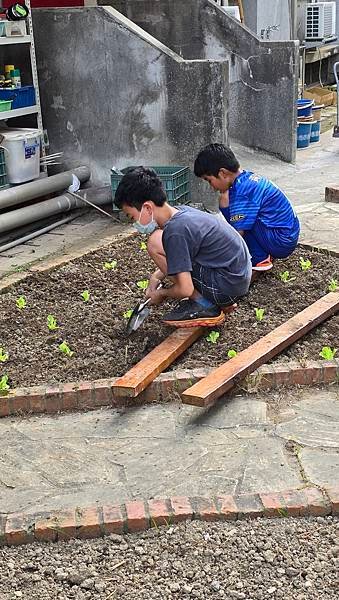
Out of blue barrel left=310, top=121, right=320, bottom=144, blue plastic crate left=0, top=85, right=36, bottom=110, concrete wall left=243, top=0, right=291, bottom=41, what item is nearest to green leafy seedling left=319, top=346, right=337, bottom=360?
blue plastic crate left=0, top=85, right=36, bottom=110

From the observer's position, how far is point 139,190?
15.1ft

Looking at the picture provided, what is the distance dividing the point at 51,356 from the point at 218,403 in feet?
3.91

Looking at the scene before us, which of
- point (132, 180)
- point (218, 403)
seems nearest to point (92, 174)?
point (132, 180)

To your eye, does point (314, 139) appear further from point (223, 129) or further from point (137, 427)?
point (137, 427)

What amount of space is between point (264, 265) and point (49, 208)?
2.81 m

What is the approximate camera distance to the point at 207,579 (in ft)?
9.73

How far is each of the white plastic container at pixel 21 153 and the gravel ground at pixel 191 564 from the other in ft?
17.2

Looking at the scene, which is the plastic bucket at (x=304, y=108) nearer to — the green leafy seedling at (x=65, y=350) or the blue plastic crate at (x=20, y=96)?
the blue plastic crate at (x=20, y=96)

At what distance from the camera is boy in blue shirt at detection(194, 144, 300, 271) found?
18.0 feet

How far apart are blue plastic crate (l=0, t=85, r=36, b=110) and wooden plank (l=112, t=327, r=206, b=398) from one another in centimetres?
408

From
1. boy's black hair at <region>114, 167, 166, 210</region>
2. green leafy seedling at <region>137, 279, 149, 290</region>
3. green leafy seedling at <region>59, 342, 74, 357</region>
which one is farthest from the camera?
green leafy seedling at <region>137, 279, 149, 290</region>

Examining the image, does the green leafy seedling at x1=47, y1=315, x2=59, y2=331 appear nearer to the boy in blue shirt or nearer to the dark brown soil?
the dark brown soil

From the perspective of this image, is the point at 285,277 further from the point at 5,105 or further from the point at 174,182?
the point at 5,105

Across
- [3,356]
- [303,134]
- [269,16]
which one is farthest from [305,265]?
[269,16]
